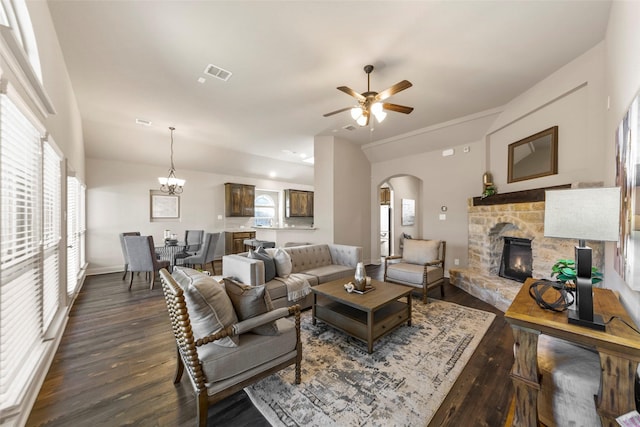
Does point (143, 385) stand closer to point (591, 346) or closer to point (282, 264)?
point (282, 264)

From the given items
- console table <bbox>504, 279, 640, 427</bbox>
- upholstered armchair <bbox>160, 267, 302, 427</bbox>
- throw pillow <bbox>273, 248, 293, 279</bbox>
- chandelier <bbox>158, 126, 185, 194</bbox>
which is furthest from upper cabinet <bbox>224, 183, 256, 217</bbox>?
console table <bbox>504, 279, 640, 427</bbox>

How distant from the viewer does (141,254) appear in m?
4.29

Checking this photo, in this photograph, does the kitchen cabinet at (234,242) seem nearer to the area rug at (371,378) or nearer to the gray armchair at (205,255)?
the gray armchair at (205,255)

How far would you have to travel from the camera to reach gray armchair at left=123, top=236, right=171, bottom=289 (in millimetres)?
4215

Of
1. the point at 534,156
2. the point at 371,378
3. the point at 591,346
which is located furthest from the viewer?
the point at 534,156

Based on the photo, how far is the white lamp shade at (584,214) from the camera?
1.16 meters

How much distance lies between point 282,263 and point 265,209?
5.72 m

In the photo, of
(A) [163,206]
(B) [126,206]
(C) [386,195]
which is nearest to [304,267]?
(A) [163,206]

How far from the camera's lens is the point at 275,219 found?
909cm

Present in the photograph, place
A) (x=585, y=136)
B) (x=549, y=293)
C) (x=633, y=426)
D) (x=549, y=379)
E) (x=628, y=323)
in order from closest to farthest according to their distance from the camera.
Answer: (x=633, y=426), (x=628, y=323), (x=549, y=379), (x=549, y=293), (x=585, y=136)

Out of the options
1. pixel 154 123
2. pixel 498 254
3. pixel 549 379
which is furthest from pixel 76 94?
pixel 498 254

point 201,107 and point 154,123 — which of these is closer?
point 201,107

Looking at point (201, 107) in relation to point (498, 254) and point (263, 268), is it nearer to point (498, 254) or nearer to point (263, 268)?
point (263, 268)

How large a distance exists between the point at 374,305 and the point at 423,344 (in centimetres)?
73
